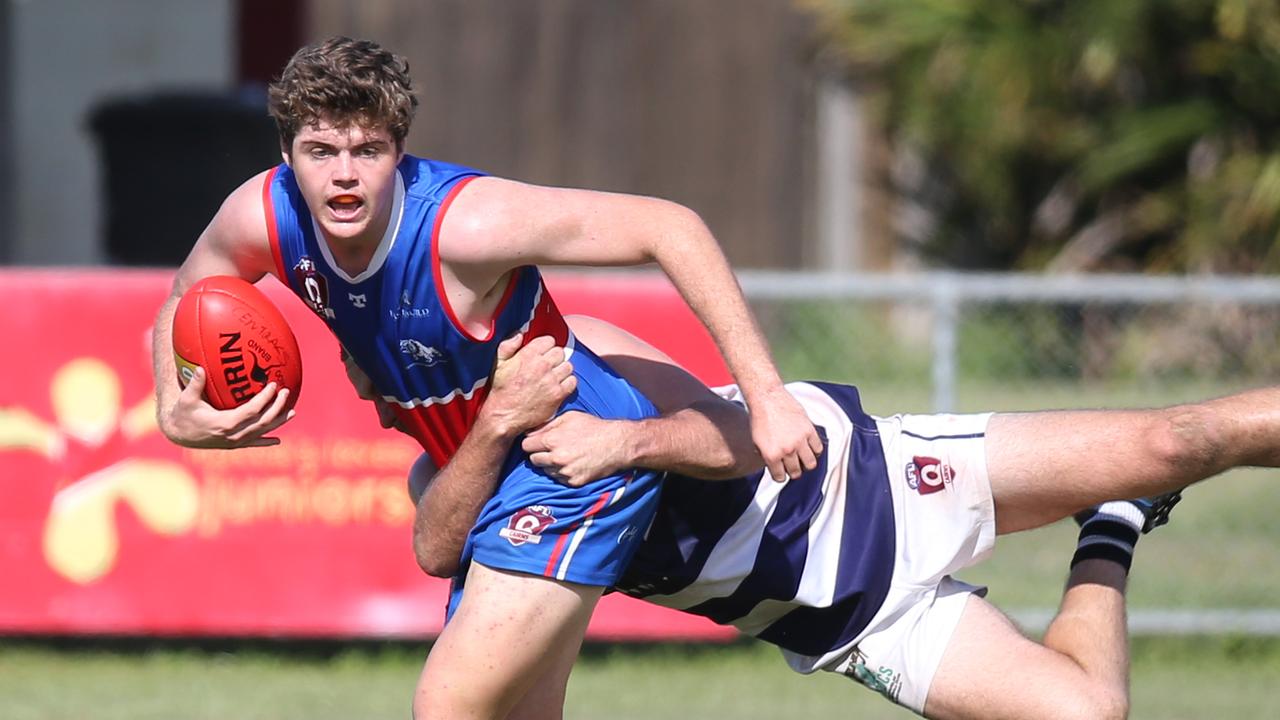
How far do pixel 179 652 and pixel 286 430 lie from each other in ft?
3.80

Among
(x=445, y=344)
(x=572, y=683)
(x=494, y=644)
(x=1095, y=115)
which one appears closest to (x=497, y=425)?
(x=445, y=344)

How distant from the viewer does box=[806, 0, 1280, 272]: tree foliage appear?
10750mm

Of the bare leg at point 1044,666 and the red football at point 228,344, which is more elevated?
the red football at point 228,344

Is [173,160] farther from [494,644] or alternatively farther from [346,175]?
[494,644]

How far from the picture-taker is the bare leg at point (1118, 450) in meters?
4.12

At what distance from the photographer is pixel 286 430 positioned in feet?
23.2

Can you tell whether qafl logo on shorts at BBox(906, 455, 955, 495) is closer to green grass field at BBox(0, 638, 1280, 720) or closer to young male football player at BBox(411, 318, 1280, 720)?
young male football player at BBox(411, 318, 1280, 720)

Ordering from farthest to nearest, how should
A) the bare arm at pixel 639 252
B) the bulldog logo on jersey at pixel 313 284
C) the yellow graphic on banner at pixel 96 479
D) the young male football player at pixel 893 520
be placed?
1. the yellow graphic on banner at pixel 96 479
2. the young male football player at pixel 893 520
3. the bulldog logo on jersey at pixel 313 284
4. the bare arm at pixel 639 252

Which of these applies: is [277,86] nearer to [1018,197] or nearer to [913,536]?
[913,536]

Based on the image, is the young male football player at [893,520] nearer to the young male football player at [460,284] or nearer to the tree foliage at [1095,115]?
the young male football player at [460,284]

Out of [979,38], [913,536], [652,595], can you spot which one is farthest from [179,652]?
[979,38]

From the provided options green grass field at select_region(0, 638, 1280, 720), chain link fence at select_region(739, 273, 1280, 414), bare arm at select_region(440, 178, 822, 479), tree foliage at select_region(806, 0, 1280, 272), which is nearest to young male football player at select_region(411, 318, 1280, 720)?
bare arm at select_region(440, 178, 822, 479)

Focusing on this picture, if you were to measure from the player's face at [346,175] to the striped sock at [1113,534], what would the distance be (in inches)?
86.8

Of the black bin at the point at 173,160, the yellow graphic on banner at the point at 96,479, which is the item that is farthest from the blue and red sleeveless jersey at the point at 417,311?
the black bin at the point at 173,160
